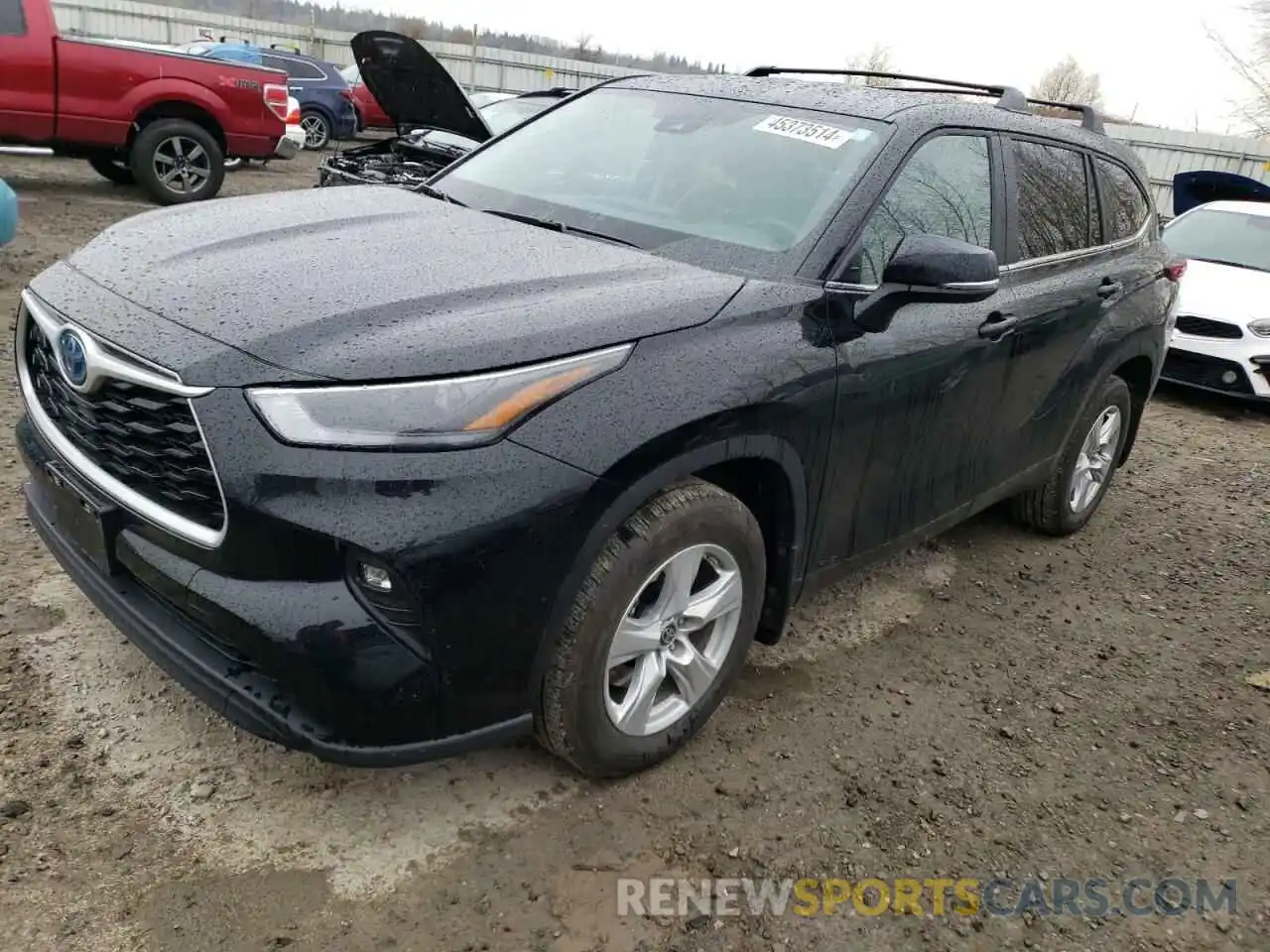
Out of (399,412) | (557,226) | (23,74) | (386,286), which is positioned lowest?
(399,412)

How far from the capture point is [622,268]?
8.63 ft

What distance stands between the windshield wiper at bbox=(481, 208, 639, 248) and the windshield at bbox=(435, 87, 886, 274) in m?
0.02

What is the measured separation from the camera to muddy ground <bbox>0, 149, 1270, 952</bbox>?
2199mm

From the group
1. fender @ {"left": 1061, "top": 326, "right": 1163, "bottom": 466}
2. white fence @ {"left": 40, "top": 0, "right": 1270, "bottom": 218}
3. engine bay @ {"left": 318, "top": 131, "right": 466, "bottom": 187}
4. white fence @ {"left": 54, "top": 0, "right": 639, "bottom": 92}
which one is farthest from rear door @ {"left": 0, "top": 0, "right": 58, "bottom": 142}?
white fence @ {"left": 54, "top": 0, "right": 639, "bottom": 92}

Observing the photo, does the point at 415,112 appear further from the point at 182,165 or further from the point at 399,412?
the point at 399,412

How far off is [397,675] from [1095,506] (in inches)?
160

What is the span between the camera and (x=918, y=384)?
3049 millimetres

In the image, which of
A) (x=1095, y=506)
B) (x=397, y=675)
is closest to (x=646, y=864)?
(x=397, y=675)

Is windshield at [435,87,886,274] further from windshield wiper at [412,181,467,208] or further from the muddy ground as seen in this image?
the muddy ground

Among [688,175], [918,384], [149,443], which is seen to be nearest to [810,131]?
[688,175]

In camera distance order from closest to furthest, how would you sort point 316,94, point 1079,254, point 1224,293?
point 1079,254 < point 1224,293 < point 316,94

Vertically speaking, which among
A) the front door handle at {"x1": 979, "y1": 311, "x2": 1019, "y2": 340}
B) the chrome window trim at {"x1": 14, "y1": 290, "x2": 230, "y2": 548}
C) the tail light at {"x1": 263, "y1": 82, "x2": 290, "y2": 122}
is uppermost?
the tail light at {"x1": 263, "y1": 82, "x2": 290, "y2": 122}

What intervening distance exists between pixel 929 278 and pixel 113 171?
34.7ft

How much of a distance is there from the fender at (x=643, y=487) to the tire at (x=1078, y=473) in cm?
221
